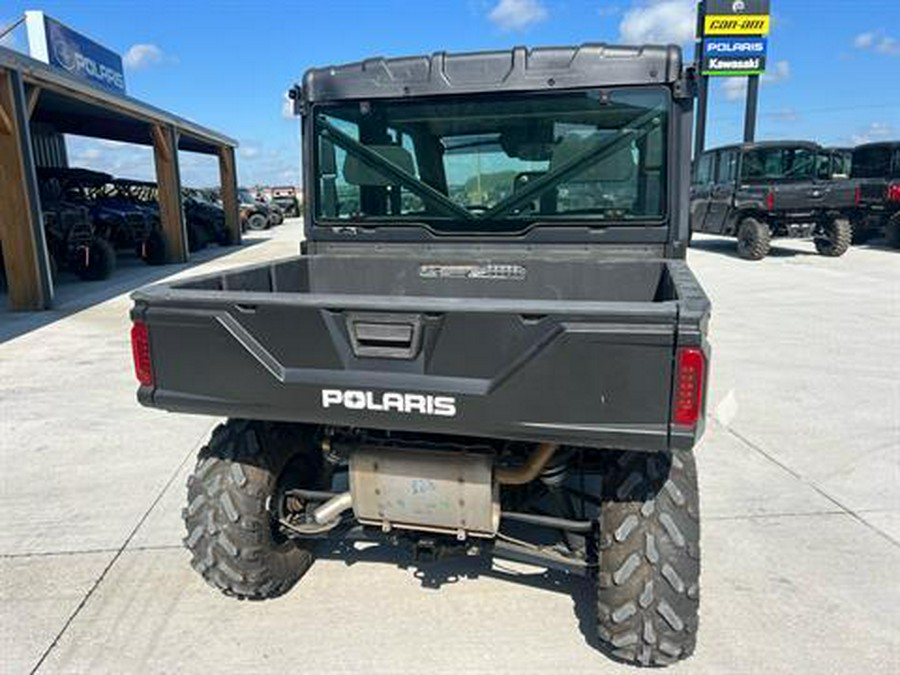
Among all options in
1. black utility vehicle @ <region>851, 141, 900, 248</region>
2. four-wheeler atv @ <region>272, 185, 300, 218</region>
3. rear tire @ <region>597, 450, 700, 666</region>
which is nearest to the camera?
rear tire @ <region>597, 450, 700, 666</region>

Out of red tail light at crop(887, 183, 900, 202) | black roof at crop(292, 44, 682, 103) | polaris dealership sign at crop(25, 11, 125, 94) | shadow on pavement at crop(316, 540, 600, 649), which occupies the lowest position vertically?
shadow on pavement at crop(316, 540, 600, 649)

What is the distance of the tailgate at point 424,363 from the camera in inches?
74.0

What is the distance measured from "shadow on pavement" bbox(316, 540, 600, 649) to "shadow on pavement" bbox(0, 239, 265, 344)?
6.97 metres

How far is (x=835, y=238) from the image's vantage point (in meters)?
15.2

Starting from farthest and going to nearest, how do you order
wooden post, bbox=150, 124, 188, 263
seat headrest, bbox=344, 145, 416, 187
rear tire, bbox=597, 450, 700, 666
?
1. wooden post, bbox=150, 124, 188, 263
2. seat headrest, bbox=344, 145, 416, 187
3. rear tire, bbox=597, 450, 700, 666

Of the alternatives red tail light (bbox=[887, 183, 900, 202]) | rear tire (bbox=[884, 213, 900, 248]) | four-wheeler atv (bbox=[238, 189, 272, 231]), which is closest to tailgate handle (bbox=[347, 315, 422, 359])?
red tail light (bbox=[887, 183, 900, 202])

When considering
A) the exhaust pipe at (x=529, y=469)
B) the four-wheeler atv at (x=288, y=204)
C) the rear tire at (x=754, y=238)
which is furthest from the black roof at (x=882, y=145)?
the four-wheeler atv at (x=288, y=204)

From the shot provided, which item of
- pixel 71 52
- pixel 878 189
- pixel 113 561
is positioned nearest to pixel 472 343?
pixel 113 561

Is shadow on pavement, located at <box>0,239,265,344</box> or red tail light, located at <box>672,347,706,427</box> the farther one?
shadow on pavement, located at <box>0,239,265,344</box>

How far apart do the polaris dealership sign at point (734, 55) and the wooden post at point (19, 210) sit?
810 inches

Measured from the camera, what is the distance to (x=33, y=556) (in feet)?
10.7

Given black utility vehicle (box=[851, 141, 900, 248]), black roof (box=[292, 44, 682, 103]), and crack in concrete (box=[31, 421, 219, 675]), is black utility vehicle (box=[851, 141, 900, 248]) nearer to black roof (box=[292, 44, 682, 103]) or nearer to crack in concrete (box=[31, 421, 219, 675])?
black roof (box=[292, 44, 682, 103])

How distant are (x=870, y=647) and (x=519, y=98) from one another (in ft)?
8.87

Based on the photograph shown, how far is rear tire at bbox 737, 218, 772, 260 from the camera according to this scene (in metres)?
14.8
